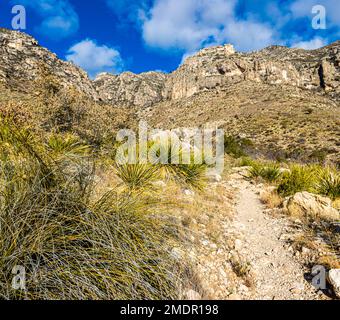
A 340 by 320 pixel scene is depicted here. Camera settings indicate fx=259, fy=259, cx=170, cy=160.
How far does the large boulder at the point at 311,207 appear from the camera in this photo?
5078 millimetres

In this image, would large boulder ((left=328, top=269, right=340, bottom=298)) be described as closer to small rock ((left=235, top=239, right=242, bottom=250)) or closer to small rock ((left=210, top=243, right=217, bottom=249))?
small rock ((left=235, top=239, right=242, bottom=250))

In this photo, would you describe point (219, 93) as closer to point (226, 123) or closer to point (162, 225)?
point (226, 123)

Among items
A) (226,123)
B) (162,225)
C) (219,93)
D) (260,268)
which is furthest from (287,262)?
(219,93)

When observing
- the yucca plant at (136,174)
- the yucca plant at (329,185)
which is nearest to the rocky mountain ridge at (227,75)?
the yucca plant at (329,185)

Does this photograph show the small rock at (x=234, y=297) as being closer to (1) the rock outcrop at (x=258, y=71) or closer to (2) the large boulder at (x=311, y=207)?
(2) the large boulder at (x=311, y=207)

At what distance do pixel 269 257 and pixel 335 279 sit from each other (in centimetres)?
107

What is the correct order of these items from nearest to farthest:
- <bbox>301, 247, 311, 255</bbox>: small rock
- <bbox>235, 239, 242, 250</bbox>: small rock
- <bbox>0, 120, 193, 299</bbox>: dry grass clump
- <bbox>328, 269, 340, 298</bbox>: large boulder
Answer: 1. <bbox>0, 120, 193, 299</bbox>: dry grass clump
2. <bbox>328, 269, 340, 298</bbox>: large boulder
3. <bbox>301, 247, 311, 255</bbox>: small rock
4. <bbox>235, 239, 242, 250</bbox>: small rock

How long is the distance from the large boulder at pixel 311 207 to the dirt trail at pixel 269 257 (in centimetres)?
34

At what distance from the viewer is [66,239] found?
6.63ft

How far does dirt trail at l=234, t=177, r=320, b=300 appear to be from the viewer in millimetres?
3014

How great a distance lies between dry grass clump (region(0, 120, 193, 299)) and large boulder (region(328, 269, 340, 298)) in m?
1.83

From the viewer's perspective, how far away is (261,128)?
115ft

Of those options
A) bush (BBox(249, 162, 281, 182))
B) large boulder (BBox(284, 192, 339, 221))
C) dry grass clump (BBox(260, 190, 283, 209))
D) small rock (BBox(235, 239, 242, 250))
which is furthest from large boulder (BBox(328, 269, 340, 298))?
bush (BBox(249, 162, 281, 182))
